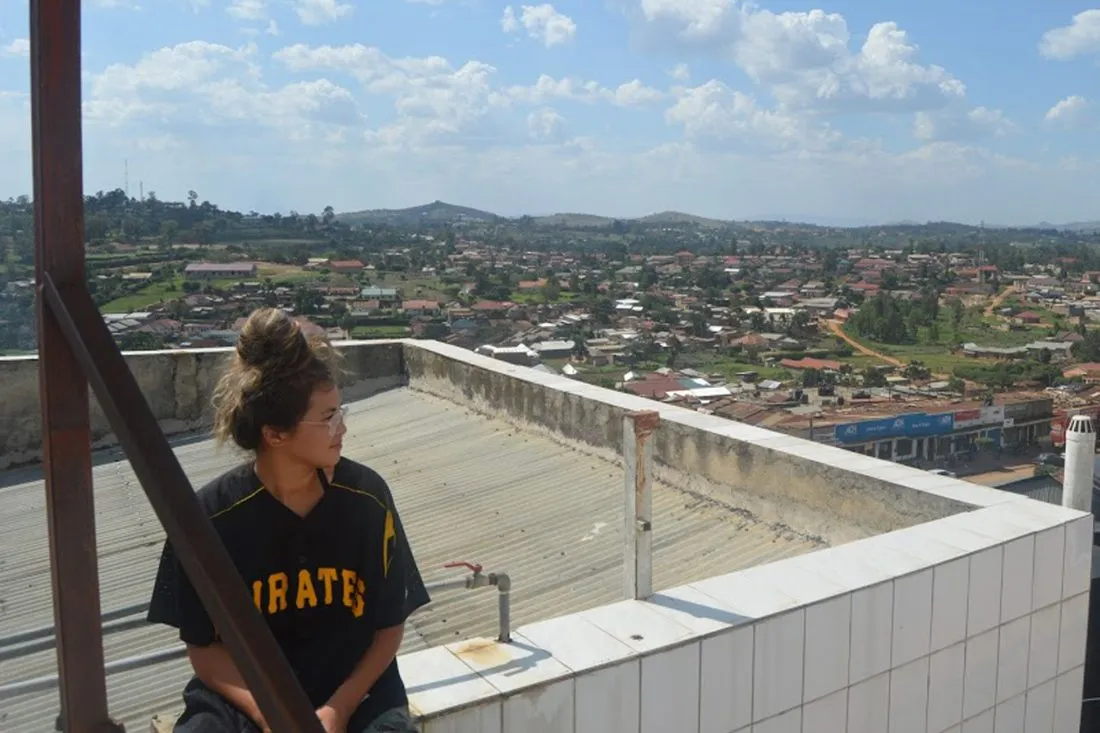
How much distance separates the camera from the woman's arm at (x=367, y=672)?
162 centimetres

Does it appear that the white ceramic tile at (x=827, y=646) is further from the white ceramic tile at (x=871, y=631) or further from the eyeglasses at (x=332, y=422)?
the eyeglasses at (x=332, y=422)

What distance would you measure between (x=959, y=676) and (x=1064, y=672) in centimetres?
57

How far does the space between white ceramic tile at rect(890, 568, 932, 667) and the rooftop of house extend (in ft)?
0.03

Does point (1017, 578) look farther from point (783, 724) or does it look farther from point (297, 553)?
point (297, 553)

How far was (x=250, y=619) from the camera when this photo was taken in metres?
1.09

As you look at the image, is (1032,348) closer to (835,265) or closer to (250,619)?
(250,619)

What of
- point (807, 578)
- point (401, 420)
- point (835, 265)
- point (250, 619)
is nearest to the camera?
point (250, 619)

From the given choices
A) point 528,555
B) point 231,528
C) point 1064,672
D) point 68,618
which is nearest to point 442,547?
point 528,555

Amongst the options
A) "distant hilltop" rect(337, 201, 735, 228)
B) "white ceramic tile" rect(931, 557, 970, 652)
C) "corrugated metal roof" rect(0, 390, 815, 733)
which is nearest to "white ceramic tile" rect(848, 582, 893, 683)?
"white ceramic tile" rect(931, 557, 970, 652)

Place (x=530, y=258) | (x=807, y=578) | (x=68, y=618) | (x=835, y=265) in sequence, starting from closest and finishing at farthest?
(x=68, y=618)
(x=807, y=578)
(x=530, y=258)
(x=835, y=265)

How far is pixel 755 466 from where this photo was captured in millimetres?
4602

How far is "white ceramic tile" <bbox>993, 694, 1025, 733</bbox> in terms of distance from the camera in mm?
3018

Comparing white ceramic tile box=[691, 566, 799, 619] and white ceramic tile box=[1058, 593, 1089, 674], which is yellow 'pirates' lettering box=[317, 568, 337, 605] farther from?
white ceramic tile box=[1058, 593, 1089, 674]

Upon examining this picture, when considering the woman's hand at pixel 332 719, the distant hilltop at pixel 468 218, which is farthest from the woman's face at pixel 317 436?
the distant hilltop at pixel 468 218
